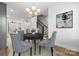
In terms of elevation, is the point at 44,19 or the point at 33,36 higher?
the point at 44,19

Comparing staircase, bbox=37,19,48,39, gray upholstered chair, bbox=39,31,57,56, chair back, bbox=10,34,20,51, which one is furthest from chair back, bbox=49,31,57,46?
chair back, bbox=10,34,20,51

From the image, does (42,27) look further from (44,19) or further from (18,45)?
(18,45)

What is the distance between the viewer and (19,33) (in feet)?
10.2

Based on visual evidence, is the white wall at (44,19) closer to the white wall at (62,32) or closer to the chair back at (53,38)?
the white wall at (62,32)

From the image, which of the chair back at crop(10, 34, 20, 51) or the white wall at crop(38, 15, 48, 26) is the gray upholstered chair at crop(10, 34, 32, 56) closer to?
the chair back at crop(10, 34, 20, 51)

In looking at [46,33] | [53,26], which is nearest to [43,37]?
[46,33]

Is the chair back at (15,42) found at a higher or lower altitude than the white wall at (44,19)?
lower

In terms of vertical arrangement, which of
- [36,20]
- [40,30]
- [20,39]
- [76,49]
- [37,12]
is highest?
[37,12]

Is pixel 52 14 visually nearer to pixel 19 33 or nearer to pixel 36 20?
pixel 36 20

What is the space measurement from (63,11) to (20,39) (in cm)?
122

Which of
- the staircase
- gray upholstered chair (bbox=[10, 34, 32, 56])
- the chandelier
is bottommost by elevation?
gray upholstered chair (bbox=[10, 34, 32, 56])

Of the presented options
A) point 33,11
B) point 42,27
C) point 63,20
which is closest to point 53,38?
point 42,27

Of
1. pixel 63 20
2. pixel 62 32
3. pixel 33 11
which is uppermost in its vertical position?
pixel 33 11

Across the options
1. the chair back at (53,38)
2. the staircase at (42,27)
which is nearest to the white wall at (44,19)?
the staircase at (42,27)
